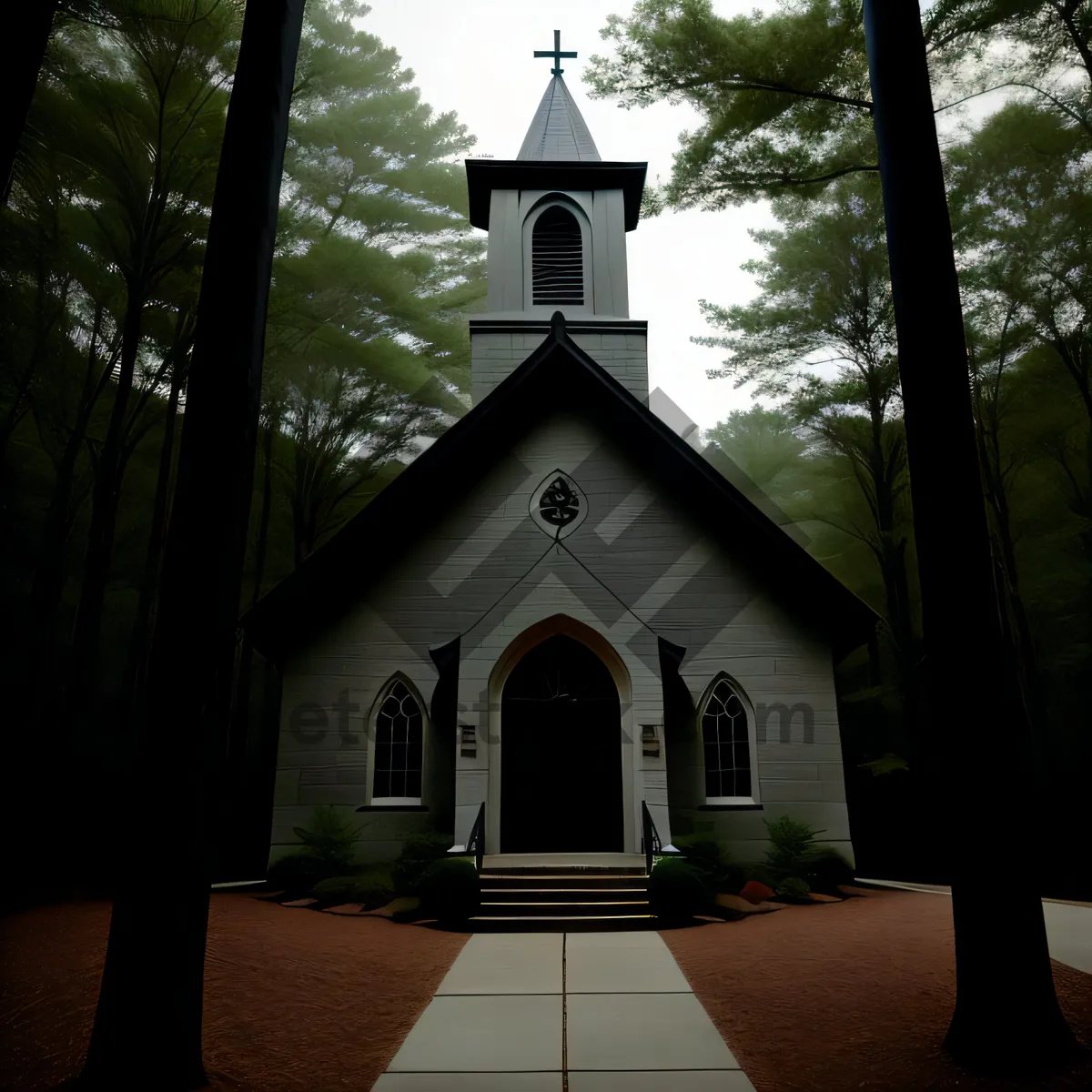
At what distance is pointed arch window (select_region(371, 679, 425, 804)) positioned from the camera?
34.2 ft

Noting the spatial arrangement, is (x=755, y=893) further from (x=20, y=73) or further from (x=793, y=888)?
(x=20, y=73)

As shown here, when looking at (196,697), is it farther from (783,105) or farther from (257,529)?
(257,529)

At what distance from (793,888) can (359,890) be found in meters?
5.18

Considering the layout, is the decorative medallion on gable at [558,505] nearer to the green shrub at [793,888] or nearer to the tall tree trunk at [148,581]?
the green shrub at [793,888]

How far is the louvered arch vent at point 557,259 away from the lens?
1473cm

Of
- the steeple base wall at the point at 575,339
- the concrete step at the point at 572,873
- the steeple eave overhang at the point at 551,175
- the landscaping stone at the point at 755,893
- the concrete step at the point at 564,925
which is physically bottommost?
the concrete step at the point at 564,925

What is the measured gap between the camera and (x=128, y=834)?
3.88 metres

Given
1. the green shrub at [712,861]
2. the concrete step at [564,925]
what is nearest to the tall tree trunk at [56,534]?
the concrete step at [564,925]

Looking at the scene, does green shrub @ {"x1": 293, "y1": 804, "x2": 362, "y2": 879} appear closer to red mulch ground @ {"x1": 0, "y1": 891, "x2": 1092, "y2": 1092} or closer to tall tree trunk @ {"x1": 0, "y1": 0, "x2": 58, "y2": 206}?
red mulch ground @ {"x1": 0, "y1": 891, "x2": 1092, "y2": 1092}

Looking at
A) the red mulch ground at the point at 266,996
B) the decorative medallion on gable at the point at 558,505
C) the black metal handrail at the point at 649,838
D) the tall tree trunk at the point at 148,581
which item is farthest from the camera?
the tall tree trunk at the point at 148,581

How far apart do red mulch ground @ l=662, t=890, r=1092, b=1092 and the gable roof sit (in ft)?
13.6

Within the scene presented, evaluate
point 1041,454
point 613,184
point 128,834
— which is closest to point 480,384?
point 613,184

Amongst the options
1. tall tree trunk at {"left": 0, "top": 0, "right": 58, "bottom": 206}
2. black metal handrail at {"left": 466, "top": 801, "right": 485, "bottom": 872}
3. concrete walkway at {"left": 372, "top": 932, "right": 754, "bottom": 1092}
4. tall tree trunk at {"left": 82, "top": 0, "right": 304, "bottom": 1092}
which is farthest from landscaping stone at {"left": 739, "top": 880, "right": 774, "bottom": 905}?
tall tree trunk at {"left": 0, "top": 0, "right": 58, "bottom": 206}

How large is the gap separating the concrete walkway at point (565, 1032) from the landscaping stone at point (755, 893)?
271 cm
